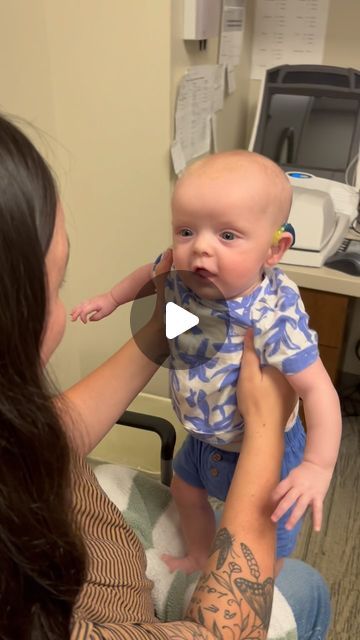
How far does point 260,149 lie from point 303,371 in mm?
1338

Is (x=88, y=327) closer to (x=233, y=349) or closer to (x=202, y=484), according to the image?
(x=202, y=484)

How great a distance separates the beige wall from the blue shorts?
80cm

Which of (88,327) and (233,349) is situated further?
(88,327)

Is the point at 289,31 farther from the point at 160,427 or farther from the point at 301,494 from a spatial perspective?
the point at 301,494

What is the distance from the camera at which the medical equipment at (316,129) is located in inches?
71.3

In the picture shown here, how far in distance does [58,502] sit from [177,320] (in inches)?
15.8

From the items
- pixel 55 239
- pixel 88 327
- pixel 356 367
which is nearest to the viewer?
pixel 55 239

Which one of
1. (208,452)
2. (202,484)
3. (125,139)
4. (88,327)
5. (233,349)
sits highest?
(125,139)

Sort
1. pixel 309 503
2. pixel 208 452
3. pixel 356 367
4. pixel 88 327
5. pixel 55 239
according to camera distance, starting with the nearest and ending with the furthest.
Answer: pixel 55 239, pixel 309 503, pixel 208 452, pixel 88 327, pixel 356 367

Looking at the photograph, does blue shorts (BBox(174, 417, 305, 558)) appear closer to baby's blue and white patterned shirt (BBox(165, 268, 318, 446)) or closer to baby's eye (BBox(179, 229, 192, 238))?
baby's blue and white patterned shirt (BBox(165, 268, 318, 446))

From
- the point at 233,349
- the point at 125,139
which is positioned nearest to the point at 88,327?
the point at 125,139

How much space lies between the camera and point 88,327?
73.8 inches

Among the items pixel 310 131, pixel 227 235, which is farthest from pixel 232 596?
pixel 310 131

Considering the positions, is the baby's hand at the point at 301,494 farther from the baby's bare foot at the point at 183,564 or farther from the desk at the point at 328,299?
the desk at the point at 328,299
